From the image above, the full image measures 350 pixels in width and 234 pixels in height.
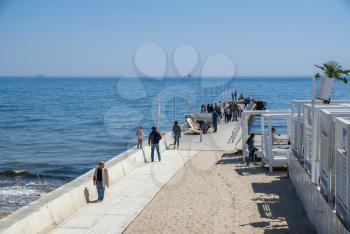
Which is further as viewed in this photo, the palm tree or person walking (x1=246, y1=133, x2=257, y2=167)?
person walking (x1=246, y1=133, x2=257, y2=167)

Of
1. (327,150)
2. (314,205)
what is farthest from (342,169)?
(314,205)

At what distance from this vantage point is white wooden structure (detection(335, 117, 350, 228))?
8125mm

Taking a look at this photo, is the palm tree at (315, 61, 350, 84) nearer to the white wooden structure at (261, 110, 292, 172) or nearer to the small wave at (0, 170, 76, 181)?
the white wooden structure at (261, 110, 292, 172)

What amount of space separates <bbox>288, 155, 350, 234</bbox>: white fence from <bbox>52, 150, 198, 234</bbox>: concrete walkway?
3.93 m

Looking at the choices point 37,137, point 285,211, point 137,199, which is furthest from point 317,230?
point 37,137

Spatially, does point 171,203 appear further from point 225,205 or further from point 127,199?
point 225,205

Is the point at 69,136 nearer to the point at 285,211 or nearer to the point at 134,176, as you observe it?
the point at 134,176

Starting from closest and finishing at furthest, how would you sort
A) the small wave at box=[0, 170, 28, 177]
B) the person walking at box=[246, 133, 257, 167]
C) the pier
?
the pier, the person walking at box=[246, 133, 257, 167], the small wave at box=[0, 170, 28, 177]

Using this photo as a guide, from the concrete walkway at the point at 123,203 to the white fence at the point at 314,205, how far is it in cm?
A: 393

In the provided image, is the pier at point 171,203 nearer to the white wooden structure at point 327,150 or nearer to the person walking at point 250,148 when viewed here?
the person walking at point 250,148

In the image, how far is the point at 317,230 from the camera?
10734 millimetres

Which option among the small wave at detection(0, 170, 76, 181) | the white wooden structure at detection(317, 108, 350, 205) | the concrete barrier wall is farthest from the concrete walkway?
the small wave at detection(0, 170, 76, 181)

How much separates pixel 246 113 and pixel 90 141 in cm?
2340

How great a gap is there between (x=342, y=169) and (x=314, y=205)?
266 centimetres
